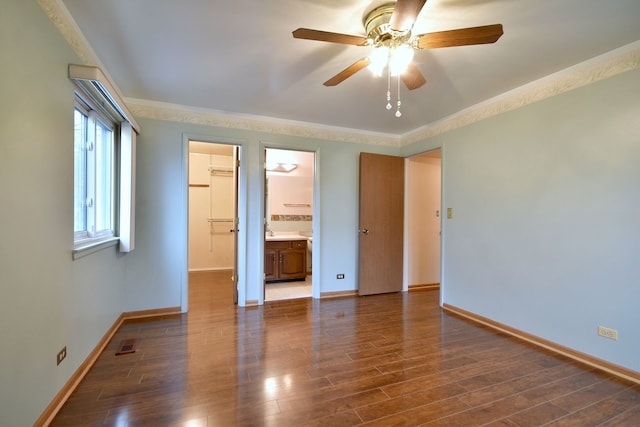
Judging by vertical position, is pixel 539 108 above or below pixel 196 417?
above

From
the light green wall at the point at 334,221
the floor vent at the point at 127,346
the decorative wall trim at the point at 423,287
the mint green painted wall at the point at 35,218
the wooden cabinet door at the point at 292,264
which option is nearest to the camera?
the mint green painted wall at the point at 35,218

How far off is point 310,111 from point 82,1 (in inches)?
89.4

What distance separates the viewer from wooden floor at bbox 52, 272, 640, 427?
1.71 m

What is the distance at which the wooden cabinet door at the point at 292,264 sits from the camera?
4992 mm

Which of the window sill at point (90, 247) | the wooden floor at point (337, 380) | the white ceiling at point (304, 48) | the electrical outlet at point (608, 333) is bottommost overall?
the wooden floor at point (337, 380)

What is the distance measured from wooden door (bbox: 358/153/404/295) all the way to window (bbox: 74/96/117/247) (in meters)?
3.06

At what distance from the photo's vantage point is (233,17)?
1.88m

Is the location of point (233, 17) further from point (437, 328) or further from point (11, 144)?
point (437, 328)

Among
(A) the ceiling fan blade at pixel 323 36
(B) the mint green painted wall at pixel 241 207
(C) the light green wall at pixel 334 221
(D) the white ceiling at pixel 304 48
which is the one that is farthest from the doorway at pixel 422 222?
(A) the ceiling fan blade at pixel 323 36

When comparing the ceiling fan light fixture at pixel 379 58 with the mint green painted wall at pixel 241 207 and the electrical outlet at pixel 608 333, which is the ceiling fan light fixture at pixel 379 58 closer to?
the mint green painted wall at pixel 241 207

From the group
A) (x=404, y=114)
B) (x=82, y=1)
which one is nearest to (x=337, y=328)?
(x=404, y=114)

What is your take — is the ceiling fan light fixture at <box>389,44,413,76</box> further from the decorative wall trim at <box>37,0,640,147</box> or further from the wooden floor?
the wooden floor

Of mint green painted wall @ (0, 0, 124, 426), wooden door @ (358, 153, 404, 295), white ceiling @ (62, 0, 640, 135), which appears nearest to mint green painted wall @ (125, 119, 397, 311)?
wooden door @ (358, 153, 404, 295)

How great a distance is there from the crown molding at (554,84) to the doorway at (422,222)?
42.0 inches
